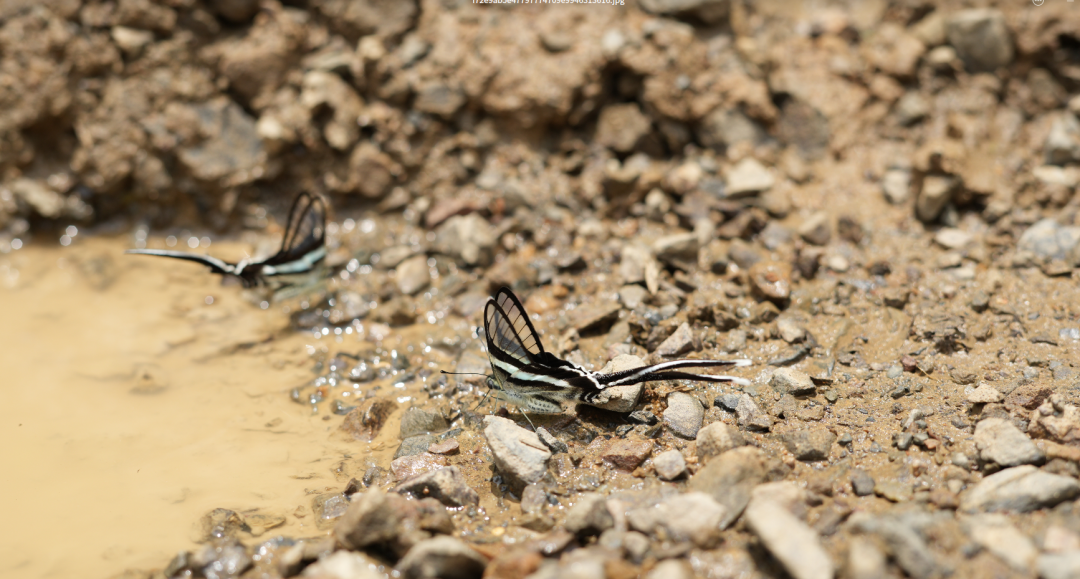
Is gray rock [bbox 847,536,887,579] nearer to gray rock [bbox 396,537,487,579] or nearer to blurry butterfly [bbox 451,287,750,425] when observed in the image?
blurry butterfly [bbox 451,287,750,425]

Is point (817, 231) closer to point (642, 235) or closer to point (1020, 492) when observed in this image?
point (642, 235)

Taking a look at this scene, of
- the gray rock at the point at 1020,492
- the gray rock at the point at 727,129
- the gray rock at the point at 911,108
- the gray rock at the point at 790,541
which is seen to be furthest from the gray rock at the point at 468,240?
the gray rock at the point at 911,108

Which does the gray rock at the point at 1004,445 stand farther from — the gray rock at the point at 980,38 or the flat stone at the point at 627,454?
the gray rock at the point at 980,38

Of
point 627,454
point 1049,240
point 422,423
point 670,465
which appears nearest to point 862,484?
point 670,465

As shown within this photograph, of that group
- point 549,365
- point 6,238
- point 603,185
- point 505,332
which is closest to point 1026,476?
point 549,365

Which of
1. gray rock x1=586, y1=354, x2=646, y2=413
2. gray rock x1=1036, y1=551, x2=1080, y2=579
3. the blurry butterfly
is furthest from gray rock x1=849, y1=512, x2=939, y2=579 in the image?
gray rock x1=586, y1=354, x2=646, y2=413

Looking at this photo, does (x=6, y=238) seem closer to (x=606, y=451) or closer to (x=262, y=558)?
(x=262, y=558)
